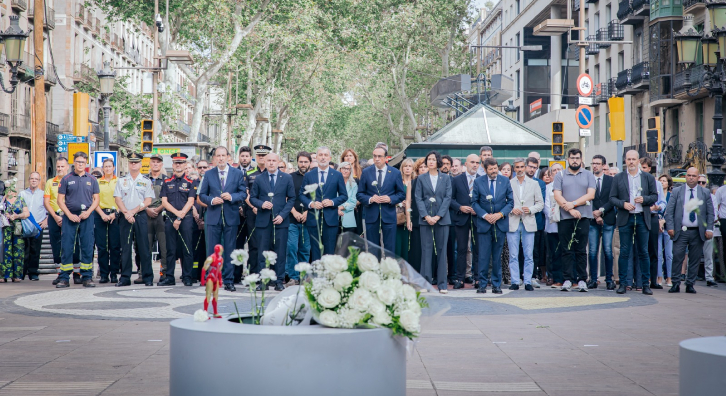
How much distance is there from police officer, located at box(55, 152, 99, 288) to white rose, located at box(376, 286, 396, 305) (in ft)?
34.7

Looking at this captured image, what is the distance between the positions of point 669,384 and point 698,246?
337 inches

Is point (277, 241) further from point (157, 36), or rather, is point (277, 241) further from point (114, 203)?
point (157, 36)

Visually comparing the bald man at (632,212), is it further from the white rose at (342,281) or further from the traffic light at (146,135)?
the traffic light at (146,135)

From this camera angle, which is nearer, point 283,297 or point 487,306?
point 283,297

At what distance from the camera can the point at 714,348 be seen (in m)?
4.04

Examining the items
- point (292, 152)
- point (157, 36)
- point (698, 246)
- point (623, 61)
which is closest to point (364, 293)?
point (698, 246)

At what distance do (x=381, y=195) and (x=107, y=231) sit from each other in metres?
4.98

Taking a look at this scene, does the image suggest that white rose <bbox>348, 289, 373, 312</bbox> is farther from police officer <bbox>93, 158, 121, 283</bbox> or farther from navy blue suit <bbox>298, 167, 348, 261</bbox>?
police officer <bbox>93, 158, 121, 283</bbox>

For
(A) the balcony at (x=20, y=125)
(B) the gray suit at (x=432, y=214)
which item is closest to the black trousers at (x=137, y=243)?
(B) the gray suit at (x=432, y=214)

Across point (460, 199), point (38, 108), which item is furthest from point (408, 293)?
point (38, 108)

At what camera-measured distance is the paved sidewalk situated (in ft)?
19.9

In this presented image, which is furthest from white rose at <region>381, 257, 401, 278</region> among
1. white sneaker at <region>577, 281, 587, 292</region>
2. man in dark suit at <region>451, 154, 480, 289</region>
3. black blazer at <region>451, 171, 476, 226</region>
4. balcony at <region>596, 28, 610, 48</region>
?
balcony at <region>596, 28, 610, 48</region>

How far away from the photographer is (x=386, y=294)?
4.38m

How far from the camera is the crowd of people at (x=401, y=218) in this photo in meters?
13.2
